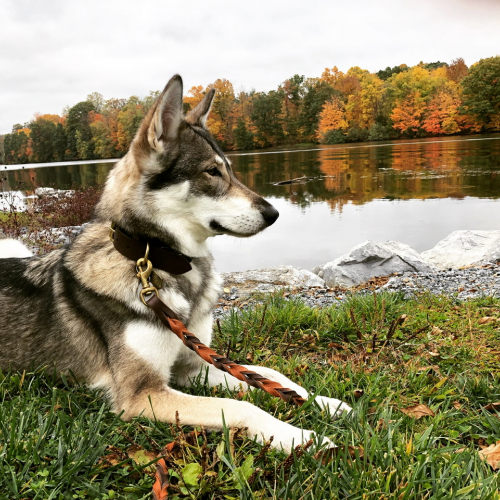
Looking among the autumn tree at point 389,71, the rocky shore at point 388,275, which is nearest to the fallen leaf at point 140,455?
the rocky shore at point 388,275

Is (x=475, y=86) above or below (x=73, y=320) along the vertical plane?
above

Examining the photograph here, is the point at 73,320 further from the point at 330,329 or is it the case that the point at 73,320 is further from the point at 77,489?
the point at 330,329

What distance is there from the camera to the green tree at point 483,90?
165 ft

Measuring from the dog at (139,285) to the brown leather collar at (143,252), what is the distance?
48 millimetres

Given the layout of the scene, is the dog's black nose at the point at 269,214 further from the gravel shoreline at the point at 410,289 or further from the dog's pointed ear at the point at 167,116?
the gravel shoreline at the point at 410,289

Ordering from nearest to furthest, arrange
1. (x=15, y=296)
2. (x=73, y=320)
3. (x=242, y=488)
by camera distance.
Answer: (x=242, y=488) → (x=73, y=320) → (x=15, y=296)

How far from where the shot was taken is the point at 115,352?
2475 millimetres

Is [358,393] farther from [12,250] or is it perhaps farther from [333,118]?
[333,118]

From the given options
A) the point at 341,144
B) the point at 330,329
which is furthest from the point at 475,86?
the point at 330,329

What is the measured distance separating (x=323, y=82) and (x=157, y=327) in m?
66.7

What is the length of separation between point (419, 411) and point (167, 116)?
2.40m

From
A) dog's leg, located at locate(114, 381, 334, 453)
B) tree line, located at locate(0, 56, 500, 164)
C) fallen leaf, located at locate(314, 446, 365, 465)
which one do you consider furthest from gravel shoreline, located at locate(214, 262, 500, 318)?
tree line, located at locate(0, 56, 500, 164)

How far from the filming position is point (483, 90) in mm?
50312

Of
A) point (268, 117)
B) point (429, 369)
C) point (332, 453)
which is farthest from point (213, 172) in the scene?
point (268, 117)
